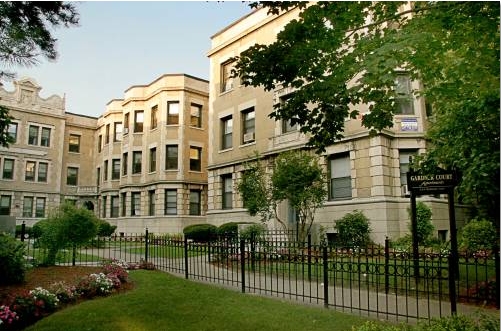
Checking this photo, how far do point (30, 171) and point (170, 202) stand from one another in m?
18.7

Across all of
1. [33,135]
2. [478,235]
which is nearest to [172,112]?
[33,135]

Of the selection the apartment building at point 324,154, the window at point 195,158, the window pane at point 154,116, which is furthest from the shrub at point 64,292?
the window pane at point 154,116

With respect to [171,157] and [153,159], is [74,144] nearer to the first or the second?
[153,159]

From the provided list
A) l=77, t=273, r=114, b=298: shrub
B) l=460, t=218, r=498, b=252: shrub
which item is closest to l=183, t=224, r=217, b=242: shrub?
l=460, t=218, r=498, b=252: shrub

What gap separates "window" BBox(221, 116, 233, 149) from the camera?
84.2ft

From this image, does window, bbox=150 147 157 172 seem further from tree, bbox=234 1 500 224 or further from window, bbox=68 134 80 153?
tree, bbox=234 1 500 224

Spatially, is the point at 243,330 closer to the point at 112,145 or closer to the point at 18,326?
the point at 18,326

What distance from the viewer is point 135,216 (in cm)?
3256

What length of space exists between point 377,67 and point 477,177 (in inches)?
207

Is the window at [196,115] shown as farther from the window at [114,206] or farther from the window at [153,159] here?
the window at [114,206]

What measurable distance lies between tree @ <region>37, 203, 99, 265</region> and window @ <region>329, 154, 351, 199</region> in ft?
37.1

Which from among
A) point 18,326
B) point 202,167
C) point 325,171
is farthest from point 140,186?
point 18,326

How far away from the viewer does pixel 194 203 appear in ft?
102

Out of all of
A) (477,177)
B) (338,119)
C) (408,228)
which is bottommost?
(408,228)
